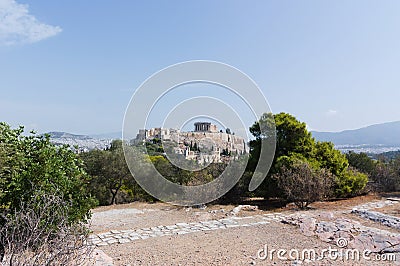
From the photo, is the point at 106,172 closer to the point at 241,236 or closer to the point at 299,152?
the point at 241,236

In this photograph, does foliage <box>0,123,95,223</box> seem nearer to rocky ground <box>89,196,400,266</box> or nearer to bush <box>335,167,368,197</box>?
rocky ground <box>89,196,400,266</box>

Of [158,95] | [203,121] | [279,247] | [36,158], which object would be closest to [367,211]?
[279,247]

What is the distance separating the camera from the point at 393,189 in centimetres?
1348

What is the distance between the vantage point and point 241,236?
613cm

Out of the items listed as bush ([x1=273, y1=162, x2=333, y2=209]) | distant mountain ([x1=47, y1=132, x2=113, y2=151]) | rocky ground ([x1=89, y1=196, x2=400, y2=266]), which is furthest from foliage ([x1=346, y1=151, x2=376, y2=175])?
distant mountain ([x1=47, y1=132, x2=113, y2=151])

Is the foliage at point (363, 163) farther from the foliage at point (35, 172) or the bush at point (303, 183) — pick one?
the foliage at point (35, 172)

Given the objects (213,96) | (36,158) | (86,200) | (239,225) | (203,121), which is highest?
(213,96)

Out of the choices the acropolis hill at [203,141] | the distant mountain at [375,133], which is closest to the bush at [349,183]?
the acropolis hill at [203,141]

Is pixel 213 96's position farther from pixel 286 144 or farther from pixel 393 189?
pixel 393 189

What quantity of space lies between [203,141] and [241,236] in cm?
533

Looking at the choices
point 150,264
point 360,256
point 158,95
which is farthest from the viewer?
point 158,95

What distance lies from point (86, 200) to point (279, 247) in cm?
372

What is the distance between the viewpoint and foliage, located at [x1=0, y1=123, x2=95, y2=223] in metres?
4.79

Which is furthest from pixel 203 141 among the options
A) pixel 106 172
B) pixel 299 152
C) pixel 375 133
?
pixel 375 133
